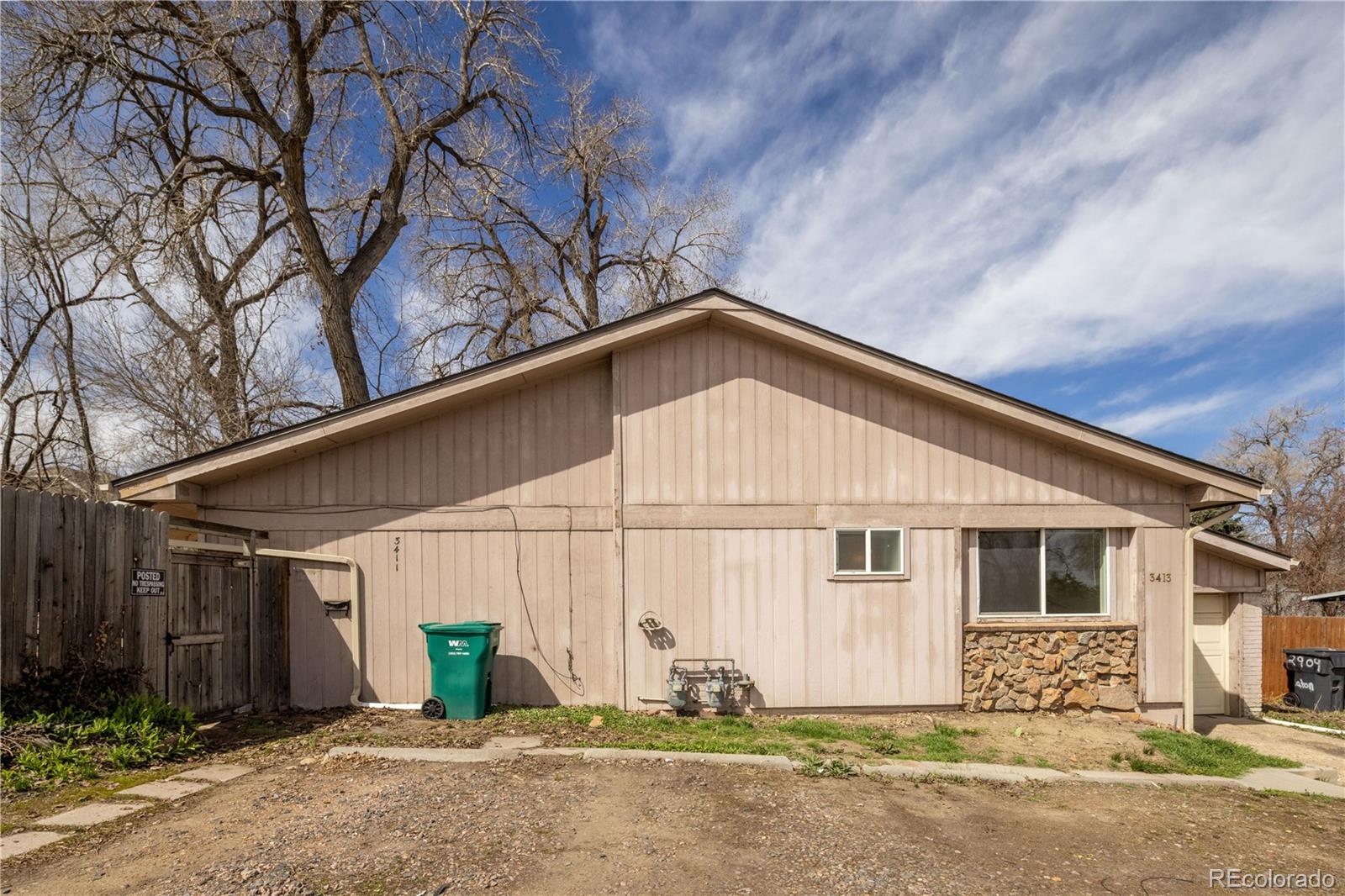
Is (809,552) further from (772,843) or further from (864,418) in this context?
(772,843)

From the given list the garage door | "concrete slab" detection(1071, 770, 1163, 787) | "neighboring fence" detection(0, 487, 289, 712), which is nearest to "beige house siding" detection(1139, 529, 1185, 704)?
"concrete slab" detection(1071, 770, 1163, 787)

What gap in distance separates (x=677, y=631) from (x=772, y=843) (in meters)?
4.06

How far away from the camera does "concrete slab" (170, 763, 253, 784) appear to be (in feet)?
18.2

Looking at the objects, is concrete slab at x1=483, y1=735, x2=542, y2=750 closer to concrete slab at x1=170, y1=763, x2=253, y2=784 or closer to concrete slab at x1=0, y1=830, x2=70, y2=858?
concrete slab at x1=170, y1=763, x2=253, y2=784

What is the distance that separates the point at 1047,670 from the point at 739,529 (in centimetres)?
400

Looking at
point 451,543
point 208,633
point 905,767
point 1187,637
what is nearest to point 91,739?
point 208,633

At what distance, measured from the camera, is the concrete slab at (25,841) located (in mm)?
4074

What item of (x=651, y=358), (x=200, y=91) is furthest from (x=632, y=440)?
(x=200, y=91)

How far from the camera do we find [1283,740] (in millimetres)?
9500

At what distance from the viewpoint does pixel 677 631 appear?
8594 millimetres

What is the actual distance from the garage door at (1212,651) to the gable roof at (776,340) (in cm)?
419

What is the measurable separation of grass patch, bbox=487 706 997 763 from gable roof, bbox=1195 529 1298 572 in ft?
20.1

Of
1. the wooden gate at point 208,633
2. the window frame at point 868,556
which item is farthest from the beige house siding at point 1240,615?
the wooden gate at point 208,633

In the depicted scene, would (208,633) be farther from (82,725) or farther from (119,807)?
(119,807)
